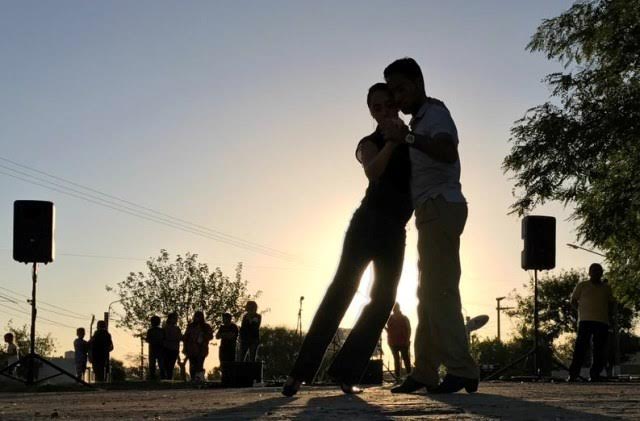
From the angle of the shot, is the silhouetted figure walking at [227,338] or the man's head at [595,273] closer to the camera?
the man's head at [595,273]

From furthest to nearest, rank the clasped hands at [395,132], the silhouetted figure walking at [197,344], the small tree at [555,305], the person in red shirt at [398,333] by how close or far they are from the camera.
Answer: the small tree at [555,305] → the silhouetted figure walking at [197,344] → the person in red shirt at [398,333] → the clasped hands at [395,132]

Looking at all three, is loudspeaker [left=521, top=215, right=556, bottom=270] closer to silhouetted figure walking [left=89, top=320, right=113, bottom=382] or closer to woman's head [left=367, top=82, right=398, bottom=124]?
silhouetted figure walking [left=89, top=320, right=113, bottom=382]

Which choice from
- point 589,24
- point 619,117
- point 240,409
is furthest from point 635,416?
point 589,24

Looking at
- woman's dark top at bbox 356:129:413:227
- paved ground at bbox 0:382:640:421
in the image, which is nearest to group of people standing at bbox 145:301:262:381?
woman's dark top at bbox 356:129:413:227

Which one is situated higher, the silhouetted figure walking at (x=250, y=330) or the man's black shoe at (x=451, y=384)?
the silhouetted figure walking at (x=250, y=330)

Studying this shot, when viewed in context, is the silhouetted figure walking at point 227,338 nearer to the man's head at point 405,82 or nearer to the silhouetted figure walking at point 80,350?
the silhouetted figure walking at point 80,350

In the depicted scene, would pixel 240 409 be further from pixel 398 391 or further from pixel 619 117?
pixel 619 117

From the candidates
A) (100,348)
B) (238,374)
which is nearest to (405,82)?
(238,374)

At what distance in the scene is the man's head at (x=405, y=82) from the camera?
604 cm

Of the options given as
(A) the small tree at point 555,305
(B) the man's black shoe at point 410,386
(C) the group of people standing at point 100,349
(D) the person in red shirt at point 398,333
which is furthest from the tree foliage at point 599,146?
(A) the small tree at point 555,305

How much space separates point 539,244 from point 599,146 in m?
5.83

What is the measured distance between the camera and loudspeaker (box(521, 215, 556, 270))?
52.1 feet

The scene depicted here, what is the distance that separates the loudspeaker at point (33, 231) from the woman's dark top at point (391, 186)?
9135 millimetres

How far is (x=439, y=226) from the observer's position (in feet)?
19.2
